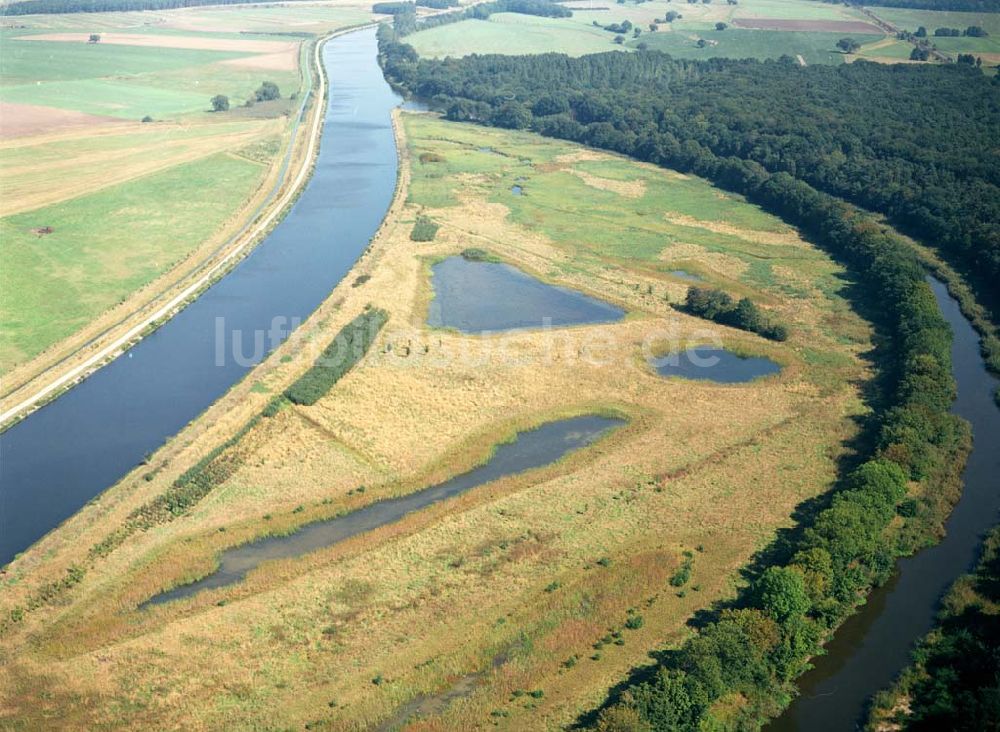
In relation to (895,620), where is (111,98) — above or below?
above

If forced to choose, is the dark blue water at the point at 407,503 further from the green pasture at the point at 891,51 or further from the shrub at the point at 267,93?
the green pasture at the point at 891,51

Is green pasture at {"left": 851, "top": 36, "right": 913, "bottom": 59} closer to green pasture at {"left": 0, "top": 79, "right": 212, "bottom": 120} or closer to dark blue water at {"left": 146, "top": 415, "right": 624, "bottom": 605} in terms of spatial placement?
green pasture at {"left": 0, "top": 79, "right": 212, "bottom": 120}

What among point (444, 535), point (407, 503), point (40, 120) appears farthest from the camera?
point (40, 120)

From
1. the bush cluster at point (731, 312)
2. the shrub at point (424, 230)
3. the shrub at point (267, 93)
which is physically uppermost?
the shrub at point (267, 93)

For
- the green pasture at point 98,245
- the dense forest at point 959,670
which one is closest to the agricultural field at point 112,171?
the green pasture at point 98,245

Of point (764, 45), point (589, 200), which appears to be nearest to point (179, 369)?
point (589, 200)

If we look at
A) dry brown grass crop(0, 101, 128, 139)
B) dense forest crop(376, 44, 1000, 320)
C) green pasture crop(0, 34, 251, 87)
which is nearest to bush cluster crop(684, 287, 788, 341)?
dense forest crop(376, 44, 1000, 320)

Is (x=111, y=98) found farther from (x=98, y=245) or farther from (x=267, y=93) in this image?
(x=98, y=245)

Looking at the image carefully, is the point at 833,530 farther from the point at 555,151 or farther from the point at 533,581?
the point at 555,151
